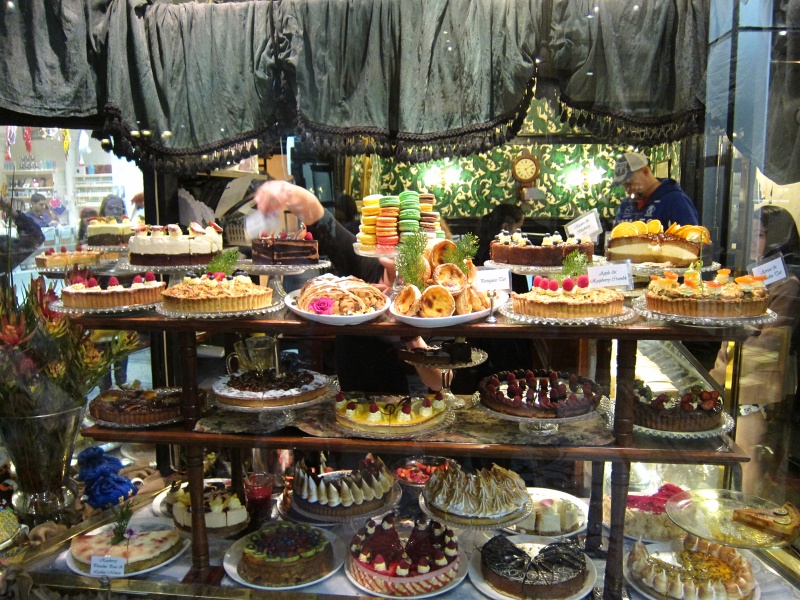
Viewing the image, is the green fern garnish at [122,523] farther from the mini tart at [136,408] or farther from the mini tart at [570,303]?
the mini tart at [570,303]

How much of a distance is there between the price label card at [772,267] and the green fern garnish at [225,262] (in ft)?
7.28

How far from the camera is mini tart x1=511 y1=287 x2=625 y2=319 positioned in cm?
219

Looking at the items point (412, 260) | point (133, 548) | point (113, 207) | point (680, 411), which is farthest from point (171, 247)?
→ point (680, 411)

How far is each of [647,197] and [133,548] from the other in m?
2.64

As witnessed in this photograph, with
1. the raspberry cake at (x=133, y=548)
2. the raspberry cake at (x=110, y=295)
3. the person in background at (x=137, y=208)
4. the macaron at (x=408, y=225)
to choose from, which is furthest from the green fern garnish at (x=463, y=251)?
the person in background at (x=137, y=208)

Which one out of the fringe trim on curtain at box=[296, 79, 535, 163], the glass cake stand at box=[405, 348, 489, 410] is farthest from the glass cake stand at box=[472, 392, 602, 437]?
the fringe trim on curtain at box=[296, 79, 535, 163]

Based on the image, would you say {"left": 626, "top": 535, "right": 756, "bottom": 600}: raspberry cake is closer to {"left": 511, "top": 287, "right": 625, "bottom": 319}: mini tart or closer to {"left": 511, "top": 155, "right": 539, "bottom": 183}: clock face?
{"left": 511, "top": 287, "right": 625, "bottom": 319}: mini tart

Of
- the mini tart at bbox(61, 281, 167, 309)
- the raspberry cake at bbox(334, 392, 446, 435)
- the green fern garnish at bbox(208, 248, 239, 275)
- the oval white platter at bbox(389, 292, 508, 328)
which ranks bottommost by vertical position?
the raspberry cake at bbox(334, 392, 446, 435)

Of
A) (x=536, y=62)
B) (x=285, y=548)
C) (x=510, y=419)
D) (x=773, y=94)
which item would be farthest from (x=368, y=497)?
(x=773, y=94)

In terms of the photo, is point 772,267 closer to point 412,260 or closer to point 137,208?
point 412,260

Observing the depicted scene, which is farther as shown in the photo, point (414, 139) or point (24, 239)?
point (24, 239)

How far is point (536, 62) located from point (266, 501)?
226 cm

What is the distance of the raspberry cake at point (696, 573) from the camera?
7.79 feet

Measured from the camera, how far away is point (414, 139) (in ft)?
8.94
